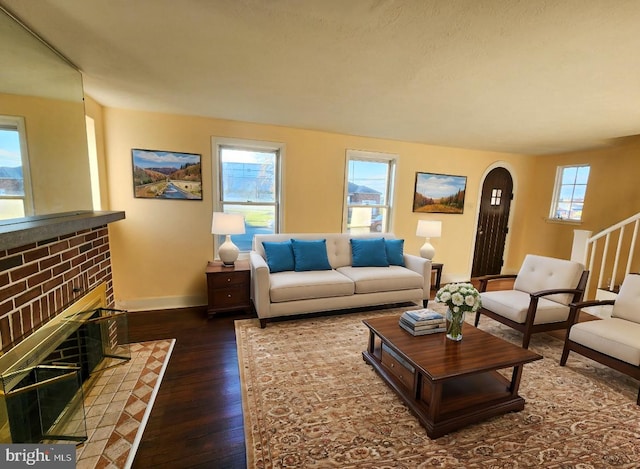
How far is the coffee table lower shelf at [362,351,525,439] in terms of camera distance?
1.60m

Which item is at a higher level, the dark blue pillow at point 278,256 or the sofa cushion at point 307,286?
the dark blue pillow at point 278,256

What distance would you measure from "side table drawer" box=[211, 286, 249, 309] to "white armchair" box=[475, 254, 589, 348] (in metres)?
2.67

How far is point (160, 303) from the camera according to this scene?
11.1 feet

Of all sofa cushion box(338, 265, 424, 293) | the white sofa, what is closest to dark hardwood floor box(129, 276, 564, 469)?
the white sofa

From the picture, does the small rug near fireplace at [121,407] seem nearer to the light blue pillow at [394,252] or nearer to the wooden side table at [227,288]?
the wooden side table at [227,288]

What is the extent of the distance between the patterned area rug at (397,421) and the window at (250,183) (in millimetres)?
1836

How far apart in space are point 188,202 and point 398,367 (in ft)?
9.74

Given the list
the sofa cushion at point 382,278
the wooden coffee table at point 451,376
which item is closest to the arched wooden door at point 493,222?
the sofa cushion at point 382,278

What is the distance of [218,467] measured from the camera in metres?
1.39

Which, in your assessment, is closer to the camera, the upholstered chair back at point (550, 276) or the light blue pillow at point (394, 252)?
the upholstered chair back at point (550, 276)

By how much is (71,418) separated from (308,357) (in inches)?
61.5

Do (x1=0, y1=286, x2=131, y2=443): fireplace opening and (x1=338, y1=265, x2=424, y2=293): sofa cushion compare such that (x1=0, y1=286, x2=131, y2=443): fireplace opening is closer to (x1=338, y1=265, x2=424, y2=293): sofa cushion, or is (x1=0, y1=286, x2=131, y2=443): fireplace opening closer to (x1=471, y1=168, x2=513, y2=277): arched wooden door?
(x1=338, y1=265, x2=424, y2=293): sofa cushion

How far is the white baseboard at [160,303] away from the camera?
129 inches
